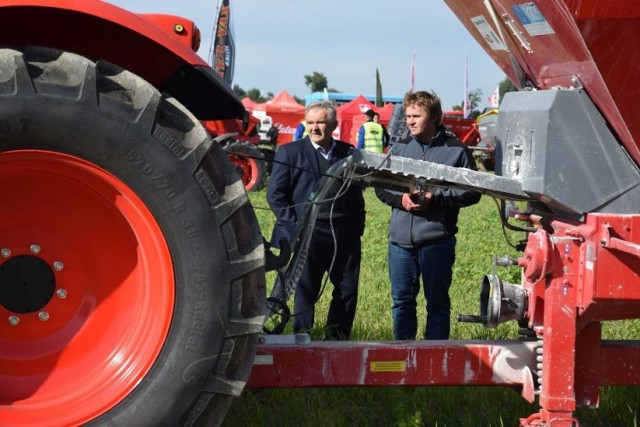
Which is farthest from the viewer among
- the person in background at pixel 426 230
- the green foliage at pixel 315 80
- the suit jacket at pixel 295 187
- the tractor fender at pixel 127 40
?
the green foliage at pixel 315 80

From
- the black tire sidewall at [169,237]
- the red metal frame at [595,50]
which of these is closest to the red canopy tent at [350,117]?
the red metal frame at [595,50]

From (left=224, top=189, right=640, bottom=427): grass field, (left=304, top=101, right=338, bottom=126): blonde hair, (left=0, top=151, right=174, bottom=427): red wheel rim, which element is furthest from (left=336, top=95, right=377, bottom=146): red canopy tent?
(left=0, top=151, right=174, bottom=427): red wheel rim

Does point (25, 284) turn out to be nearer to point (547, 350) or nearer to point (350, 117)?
point (547, 350)

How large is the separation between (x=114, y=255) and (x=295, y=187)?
235 cm

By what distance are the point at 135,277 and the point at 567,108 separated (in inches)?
65.8

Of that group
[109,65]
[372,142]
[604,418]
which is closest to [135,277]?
[109,65]

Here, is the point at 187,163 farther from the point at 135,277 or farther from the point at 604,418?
the point at 604,418

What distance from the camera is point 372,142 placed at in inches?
664

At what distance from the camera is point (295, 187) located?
16.5ft

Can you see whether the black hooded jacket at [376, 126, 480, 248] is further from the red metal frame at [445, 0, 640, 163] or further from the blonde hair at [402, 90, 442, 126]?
the red metal frame at [445, 0, 640, 163]

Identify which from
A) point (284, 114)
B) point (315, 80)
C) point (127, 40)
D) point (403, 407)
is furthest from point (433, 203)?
point (315, 80)

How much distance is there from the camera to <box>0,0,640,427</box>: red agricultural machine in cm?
252

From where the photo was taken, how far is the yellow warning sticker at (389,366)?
317 cm

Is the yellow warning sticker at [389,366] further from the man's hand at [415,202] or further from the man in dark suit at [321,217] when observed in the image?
the man in dark suit at [321,217]
